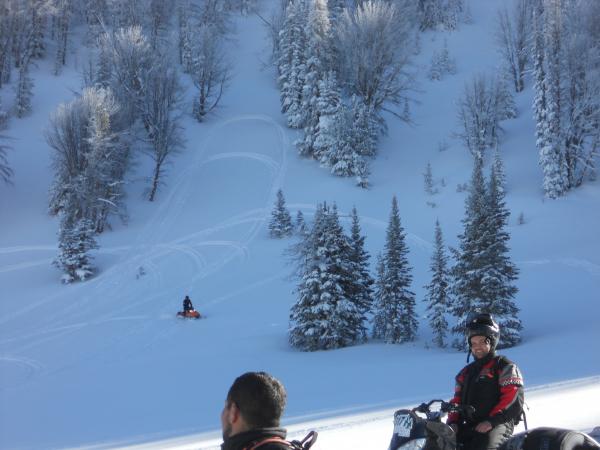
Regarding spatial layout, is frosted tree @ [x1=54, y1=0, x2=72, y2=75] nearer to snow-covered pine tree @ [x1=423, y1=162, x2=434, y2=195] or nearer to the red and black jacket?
snow-covered pine tree @ [x1=423, y1=162, x2=434, y2=195]

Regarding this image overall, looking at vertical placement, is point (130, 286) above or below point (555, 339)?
above

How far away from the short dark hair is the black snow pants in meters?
2.73

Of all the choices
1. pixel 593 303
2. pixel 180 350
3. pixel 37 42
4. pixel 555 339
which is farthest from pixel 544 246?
pixel 37 42

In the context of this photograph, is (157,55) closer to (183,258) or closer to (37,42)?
(37,42)

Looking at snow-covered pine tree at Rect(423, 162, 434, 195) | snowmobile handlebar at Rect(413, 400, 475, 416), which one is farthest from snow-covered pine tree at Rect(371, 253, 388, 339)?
snow-covered pine tree at Rect(423, 162, 434, 195)

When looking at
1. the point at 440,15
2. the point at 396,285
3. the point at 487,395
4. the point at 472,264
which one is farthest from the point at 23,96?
the point at 487,395

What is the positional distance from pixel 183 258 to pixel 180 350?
11.2 meters

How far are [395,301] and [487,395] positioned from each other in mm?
11408

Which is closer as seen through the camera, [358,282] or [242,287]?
[358,282]

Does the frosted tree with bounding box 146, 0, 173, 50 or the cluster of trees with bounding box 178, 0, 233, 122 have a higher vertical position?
the frosted tree with bounding box 146, 0, 173, 50

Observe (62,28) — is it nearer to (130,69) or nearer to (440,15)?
(130,69)

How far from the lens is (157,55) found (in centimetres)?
3703

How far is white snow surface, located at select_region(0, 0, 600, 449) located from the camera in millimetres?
9828

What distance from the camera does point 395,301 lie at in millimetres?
16062
